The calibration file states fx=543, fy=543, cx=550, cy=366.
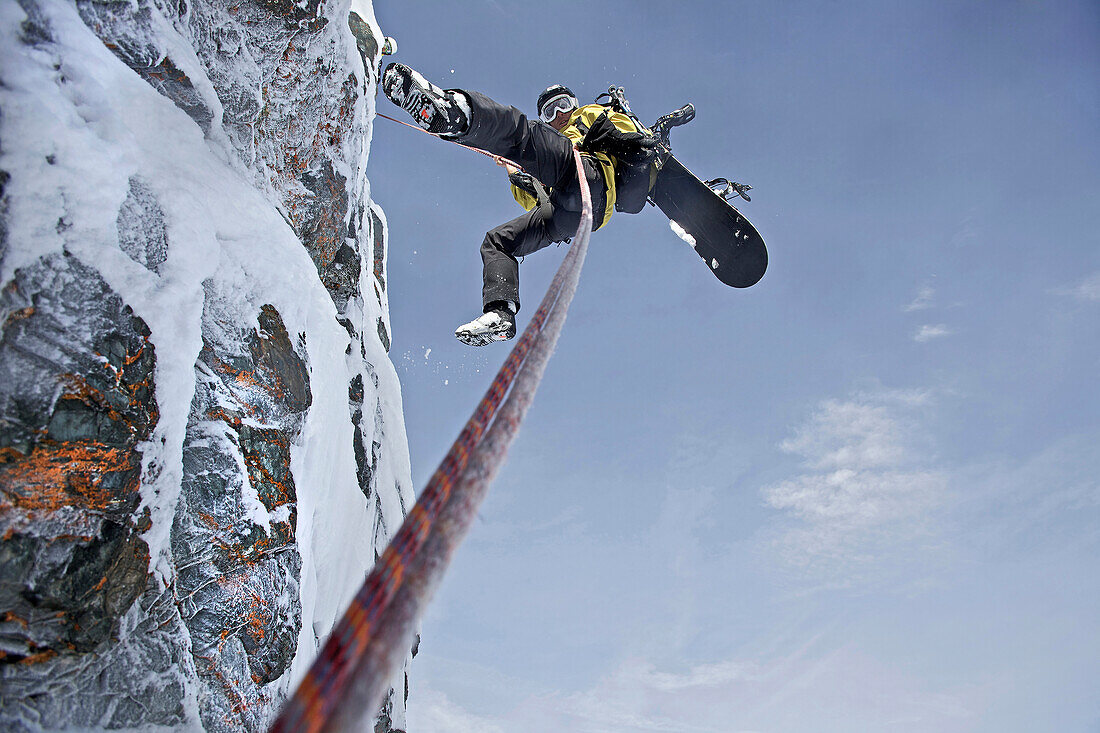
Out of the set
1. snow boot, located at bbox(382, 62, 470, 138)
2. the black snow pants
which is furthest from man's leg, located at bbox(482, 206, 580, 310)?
snow boot, located at bbox(382, 62, 470, 138)

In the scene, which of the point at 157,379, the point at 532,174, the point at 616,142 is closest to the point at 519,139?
the point at 532,174

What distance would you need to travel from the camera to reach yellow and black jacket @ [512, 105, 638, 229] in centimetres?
380

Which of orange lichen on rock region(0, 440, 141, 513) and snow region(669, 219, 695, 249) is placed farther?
snow region(669, 219, 695, 249)

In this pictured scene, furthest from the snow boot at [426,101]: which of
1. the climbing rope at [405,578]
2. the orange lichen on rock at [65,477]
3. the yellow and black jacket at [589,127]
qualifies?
the climbing rope at [405,578]

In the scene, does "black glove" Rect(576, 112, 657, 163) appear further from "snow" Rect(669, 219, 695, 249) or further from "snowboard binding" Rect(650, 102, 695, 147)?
"snow" Rect(669, 219, 695, 249)

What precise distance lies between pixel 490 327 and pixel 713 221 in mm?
2375

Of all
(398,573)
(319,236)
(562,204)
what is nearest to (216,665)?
(398,573)

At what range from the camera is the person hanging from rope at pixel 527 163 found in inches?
119

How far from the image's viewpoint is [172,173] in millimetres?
2023

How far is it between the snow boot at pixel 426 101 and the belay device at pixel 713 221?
68.0 inches

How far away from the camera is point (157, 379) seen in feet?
5.82

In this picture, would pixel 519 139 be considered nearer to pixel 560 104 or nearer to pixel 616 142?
pixel 616 142

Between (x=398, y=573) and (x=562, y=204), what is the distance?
3.41m

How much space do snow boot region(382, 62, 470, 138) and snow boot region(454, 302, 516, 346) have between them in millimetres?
1081
